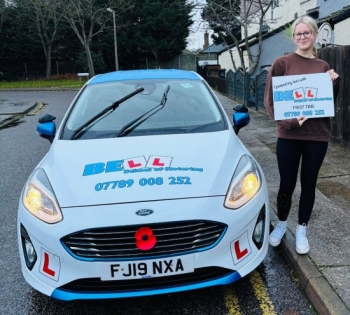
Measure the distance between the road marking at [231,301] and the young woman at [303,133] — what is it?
677 mm

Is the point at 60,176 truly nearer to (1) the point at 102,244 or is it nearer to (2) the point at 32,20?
(1) the point at 102,244

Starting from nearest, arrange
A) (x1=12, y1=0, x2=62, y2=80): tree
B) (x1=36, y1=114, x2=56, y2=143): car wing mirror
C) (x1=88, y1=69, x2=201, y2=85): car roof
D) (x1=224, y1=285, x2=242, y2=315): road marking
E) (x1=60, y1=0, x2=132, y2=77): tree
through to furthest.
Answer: (x1=224, y1=285, x2=242, y2=315): road marking → (x1=36, y1=114, x2=56, y2=143): car wing mirror → (x1=88, y1=69, x2=201, y2=85): car roof → (x1=60, y1=0, x2=132, y2=77): tree → (x1=12, y1=0, x2=62, y2=80): tree

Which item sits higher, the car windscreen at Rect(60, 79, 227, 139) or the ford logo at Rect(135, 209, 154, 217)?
the car windscreen at Rect(60, 79, 227, 139)

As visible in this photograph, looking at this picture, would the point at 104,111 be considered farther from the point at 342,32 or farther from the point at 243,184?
the point at 342,32

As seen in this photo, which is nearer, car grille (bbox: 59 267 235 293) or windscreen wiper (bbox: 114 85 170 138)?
car grille (bbox: 59 267 235 293)

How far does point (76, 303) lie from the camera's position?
115 inches

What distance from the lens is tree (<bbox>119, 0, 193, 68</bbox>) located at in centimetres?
4103

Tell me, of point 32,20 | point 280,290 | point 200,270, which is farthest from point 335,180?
point 32,20

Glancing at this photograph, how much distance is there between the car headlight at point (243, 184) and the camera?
2649 mm

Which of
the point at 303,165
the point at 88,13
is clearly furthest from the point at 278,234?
the point at 88,13

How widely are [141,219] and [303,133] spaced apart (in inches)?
58.8

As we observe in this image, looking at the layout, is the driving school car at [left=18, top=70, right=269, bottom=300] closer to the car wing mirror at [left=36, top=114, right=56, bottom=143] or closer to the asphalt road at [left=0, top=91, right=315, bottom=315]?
the asphalt road at [left=0, top=91, right=315, bottom=315]

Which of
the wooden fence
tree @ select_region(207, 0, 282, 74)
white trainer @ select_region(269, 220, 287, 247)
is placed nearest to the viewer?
white trainer @ select_region(269, 220, 287, 247)

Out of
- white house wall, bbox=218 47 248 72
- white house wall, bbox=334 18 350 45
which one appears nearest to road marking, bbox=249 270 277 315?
white house wall, bbox=334 18 350 45
